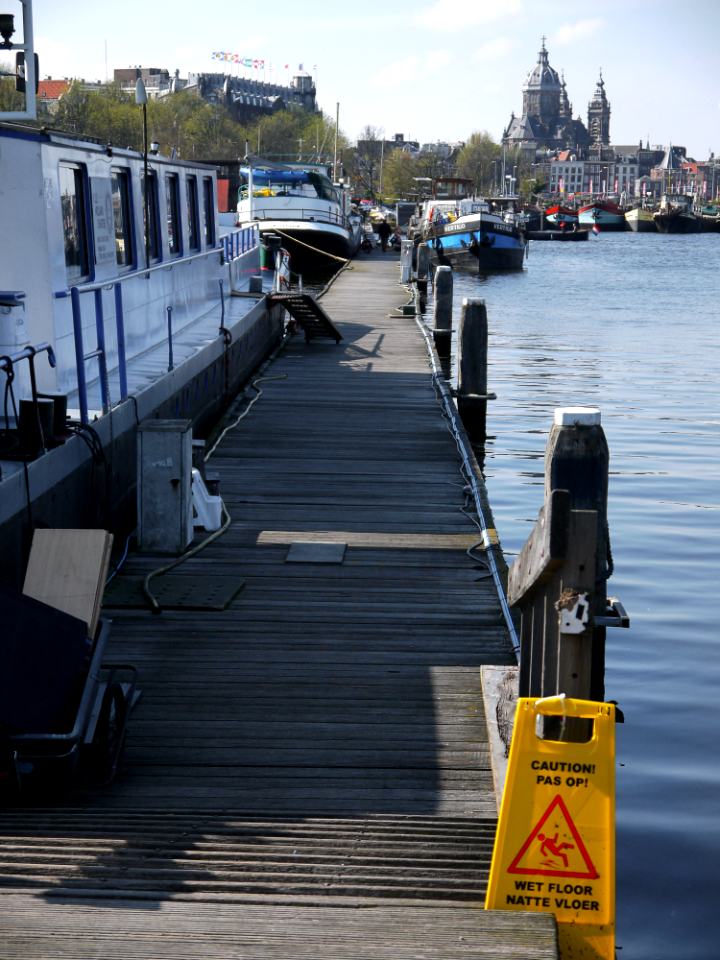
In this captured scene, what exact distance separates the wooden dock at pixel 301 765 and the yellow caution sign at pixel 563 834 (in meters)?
0.14

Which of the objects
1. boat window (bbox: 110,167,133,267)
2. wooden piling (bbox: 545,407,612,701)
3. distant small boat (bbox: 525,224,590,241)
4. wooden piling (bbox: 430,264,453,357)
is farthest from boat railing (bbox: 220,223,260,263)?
distant small boat (bbox: 525,224,590,241)

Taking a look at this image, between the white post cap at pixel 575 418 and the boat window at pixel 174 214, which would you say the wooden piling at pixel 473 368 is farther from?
the white post cap at pixel 575 418

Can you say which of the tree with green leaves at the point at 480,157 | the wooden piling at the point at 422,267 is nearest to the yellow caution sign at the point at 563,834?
the wooden piling at the point at 422,267

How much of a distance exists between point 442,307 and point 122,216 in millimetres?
9024

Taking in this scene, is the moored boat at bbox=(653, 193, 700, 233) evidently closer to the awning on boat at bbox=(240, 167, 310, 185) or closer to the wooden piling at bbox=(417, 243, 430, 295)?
the awning on boat at bbox=(240, 167, 310, 185)

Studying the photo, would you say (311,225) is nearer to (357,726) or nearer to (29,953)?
(357,726)

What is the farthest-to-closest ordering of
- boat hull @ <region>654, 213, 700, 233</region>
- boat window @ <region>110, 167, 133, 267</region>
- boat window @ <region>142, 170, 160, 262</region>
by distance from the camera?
1. boat hull @ <region>654, 213, 700, 233</region>
2. boat window @ <region>142, 170, 160, 262</region>
3. boat window @ <region>110, 167, 133, 267</region>

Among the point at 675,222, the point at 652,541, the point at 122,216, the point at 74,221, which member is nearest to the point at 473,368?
the point at 652,541

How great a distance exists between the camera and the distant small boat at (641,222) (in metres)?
109

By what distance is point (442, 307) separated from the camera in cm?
1814

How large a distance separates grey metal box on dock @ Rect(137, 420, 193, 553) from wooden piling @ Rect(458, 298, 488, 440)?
627 cm

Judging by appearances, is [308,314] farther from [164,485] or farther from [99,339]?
[164,485]

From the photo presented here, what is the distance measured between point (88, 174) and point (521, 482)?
643 centimetres

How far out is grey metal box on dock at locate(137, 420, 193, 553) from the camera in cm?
697
